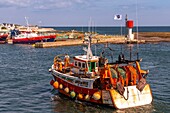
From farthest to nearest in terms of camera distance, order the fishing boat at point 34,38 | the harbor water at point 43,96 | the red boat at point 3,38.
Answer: the red boat at point 3,38
the fishing boat at point 34,38
the harbor water at point 43,96

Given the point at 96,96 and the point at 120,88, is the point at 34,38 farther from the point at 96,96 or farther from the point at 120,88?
the point at 120,88

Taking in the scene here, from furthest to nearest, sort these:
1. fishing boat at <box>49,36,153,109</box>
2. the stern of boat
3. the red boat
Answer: the red boat < fishing boat at <box>49,36,153,109</box> < the stern of boat

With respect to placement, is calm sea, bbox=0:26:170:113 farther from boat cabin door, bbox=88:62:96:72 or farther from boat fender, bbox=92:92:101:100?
boat cabin door, bbox=88:62:96:72

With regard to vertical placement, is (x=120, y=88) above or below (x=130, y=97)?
above

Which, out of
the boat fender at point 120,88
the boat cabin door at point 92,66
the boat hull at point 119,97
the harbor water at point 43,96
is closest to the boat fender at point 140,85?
the boat hull at point 119,97

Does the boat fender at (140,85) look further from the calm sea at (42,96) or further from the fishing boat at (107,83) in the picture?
the calm sea at (42,96)

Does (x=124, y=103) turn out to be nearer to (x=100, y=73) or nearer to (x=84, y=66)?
(x=100, y=73)

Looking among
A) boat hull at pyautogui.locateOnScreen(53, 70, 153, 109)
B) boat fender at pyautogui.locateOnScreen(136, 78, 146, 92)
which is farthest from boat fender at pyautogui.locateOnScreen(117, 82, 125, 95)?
boat fender at pyautogui.locateOnScreen(136, 78, 146, 92)

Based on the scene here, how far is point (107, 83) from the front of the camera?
31766 millimetres

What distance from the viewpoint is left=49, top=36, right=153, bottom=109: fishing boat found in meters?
31.5

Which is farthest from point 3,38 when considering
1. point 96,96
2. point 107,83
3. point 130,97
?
point 130,97

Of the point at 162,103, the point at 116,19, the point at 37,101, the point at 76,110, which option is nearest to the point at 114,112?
the point at 76,110

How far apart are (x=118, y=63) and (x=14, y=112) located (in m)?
11.4

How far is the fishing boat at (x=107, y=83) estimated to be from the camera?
31.5 metres
